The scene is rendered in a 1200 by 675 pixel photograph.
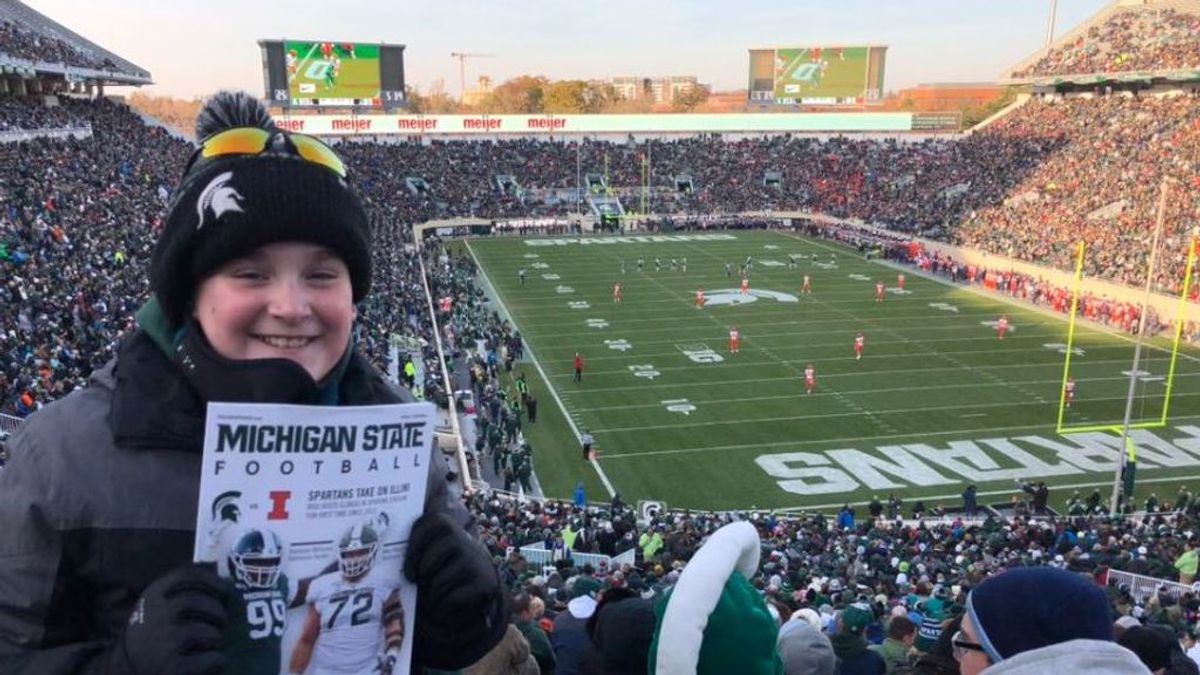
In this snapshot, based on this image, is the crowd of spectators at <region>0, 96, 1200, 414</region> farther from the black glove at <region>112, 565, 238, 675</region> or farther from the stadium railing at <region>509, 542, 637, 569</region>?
the black glove at <region>112, 565, 238, 675</region>

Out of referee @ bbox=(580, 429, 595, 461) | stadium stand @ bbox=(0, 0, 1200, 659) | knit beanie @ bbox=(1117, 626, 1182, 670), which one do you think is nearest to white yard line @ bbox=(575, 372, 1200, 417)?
referee @ bbox=(580, 429, 595, 461)

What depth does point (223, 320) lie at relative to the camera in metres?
1.57

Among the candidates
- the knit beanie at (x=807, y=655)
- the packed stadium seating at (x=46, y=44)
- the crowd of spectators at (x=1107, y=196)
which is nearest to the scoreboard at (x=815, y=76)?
the crowd of spectators at (x=1107, y=196)

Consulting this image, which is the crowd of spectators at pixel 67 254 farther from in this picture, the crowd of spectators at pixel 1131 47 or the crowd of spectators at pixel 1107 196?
the crowd of spectators at pixel 1131 47

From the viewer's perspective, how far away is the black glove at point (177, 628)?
4.33 feet

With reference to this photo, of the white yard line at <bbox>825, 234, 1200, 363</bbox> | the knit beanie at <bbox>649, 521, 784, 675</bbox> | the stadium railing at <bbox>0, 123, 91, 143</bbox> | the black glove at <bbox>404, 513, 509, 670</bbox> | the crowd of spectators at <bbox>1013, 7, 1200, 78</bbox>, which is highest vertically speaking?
the crowd of spectators at <bbox>1013, 7, 1200, 78</bbox>

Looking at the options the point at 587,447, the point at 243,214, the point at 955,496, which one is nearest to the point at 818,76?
the point at 587,447

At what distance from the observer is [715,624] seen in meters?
1.93

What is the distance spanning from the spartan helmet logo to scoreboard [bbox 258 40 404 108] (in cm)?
5686

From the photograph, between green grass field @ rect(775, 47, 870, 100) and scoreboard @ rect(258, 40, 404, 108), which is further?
green grass field @ rect(775, 47, 870, 100)

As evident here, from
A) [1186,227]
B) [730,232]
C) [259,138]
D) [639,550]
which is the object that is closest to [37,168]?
[639,550]

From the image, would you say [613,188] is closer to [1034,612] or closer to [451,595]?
[1034,612]

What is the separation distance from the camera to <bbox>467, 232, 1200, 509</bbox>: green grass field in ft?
56.0

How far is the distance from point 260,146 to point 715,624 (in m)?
1.27
